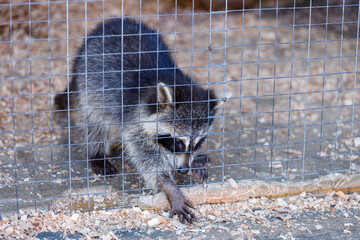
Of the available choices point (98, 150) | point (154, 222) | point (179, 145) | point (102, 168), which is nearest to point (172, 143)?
point (179, 145)

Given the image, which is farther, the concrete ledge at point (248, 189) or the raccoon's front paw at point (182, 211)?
the concrete ledge at point (248, 189)

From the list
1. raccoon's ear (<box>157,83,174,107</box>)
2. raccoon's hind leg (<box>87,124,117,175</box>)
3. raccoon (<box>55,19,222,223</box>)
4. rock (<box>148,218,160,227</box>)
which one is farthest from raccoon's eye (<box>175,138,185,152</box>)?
raccoon's hind leg (<box>87,124,117,175</box>)

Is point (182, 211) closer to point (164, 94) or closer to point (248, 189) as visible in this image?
point (248, 189)

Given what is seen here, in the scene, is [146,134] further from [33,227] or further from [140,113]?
[33,227]

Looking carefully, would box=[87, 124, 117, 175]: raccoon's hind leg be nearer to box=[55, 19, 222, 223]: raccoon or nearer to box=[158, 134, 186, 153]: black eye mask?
box=[55, 19, 222, 223]: raccoon

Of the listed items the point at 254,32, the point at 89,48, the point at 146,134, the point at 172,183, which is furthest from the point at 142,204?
the point at 254,32

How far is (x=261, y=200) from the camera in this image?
4.33 metres

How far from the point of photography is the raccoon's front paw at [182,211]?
399 centimetres

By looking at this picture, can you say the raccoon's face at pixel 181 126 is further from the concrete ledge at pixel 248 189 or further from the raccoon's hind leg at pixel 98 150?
the raccoon's hind leg at pixel 98 150

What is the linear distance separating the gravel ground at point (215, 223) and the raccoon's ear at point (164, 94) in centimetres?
96

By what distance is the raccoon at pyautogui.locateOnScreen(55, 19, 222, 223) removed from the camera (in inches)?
162

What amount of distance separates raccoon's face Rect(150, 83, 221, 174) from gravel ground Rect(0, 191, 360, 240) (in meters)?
0.50

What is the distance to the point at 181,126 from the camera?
4176 millimetres

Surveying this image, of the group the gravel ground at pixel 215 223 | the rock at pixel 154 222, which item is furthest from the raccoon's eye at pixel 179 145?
the rock at pixel 154 222
